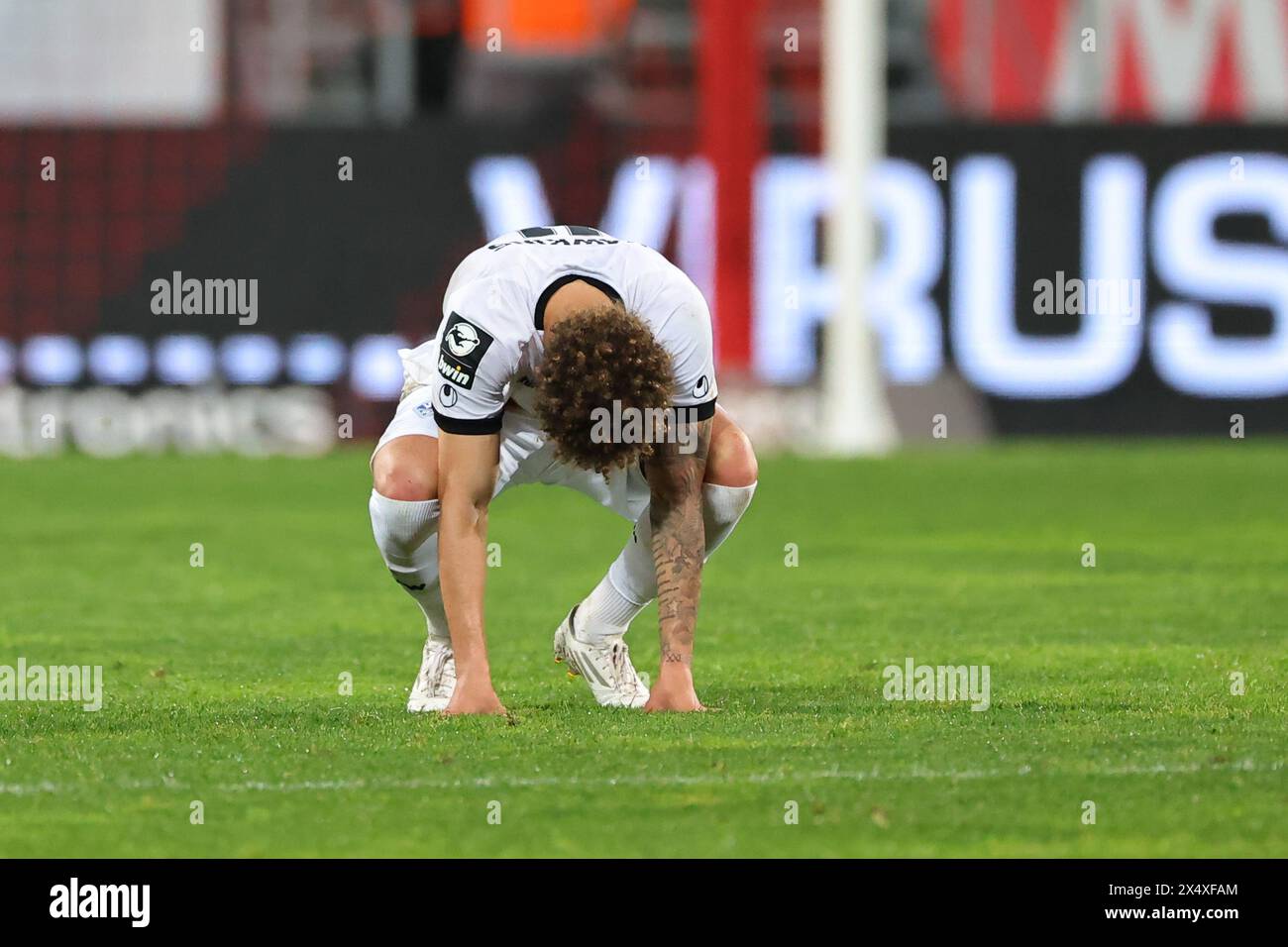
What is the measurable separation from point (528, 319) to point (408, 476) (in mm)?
610

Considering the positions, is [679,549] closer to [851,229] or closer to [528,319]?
[528,319]

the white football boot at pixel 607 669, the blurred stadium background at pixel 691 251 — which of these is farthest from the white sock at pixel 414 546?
the blurred stadium background at pixel 691 251

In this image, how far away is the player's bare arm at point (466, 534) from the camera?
21.6 feet

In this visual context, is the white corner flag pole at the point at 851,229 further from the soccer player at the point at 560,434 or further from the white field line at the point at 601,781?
the white field line at the point at 601,781

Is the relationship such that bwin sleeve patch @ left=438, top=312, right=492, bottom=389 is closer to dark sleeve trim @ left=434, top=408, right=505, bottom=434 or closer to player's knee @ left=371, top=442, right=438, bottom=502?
dark sleeve trim @ left=434, top=408, right=505, bottom=434

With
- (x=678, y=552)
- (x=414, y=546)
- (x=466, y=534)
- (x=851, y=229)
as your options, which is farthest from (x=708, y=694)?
(x=851, y=229)

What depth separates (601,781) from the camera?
591cm

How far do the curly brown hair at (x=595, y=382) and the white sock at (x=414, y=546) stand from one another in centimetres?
69

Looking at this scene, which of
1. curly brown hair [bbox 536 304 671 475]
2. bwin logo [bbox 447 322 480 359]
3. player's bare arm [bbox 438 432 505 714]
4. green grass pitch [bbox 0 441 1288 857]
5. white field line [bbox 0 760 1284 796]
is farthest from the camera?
player's bare arm [bbox 438 432 505 714]

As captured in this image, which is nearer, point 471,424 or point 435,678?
point 471,424

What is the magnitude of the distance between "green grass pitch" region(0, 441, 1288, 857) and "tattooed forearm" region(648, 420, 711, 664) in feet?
0.86

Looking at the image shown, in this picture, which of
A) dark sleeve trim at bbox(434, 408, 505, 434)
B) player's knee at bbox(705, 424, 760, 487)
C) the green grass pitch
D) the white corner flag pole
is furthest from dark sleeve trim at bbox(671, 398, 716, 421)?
the white corner flag pole

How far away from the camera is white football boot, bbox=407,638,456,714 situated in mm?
7160

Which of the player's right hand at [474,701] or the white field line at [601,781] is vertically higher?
the player's right hand at [474,701]
